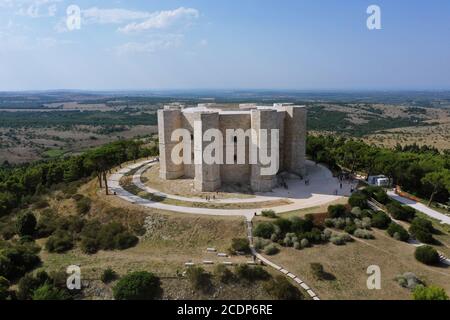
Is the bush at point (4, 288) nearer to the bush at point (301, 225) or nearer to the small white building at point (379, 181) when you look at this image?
the bush at point (301, 225)

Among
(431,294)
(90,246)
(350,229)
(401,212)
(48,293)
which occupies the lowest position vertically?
(90,246)

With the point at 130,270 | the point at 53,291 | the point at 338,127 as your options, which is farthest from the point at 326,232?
the point at 338,127

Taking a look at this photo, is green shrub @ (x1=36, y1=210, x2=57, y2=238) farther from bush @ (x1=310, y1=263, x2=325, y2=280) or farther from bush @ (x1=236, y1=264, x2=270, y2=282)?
bush @ (x1=310, y1=263, x2=325, y2=280)

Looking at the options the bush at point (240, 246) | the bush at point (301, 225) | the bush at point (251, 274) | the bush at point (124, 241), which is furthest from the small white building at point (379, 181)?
the bush at point (124, 241)

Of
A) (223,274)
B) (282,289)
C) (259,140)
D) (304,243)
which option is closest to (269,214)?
(304,243)

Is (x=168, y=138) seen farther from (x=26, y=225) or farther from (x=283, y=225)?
(x=283, y=225)
